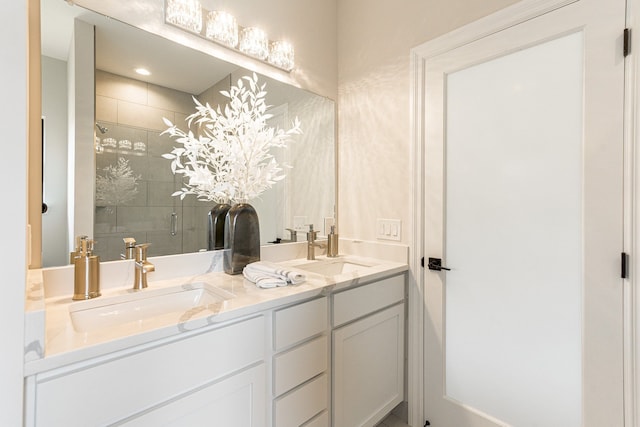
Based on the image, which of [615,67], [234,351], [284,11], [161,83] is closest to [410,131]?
[615,67]

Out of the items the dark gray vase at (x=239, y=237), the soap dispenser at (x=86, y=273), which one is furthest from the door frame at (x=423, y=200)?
the soap dispenser at (x=86, y=273)

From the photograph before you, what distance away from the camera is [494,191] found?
1.42m

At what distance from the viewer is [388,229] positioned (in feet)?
6.01

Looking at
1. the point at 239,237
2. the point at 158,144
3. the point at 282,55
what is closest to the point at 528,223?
the point at 239,237

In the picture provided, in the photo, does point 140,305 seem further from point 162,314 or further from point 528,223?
point 528,223

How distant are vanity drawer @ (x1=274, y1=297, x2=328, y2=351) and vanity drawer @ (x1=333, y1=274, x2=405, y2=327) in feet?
0.29

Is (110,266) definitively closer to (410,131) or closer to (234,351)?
(234,351)

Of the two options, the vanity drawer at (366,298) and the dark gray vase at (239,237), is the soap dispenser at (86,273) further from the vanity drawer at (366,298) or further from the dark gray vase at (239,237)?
the vanity drawer at (366,298)

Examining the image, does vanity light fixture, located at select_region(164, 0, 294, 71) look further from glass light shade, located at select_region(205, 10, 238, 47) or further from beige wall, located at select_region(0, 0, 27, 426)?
beige wall, located at select_region(0, 0, 27, 426)

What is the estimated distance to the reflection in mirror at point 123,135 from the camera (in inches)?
43.5

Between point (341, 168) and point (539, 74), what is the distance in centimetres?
116

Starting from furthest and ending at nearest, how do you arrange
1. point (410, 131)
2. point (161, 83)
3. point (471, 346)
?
point (410, 131) → point (471, 346) → point (161, 83)

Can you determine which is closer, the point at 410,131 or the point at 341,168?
the point at 410,131

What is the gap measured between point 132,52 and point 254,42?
61cm
